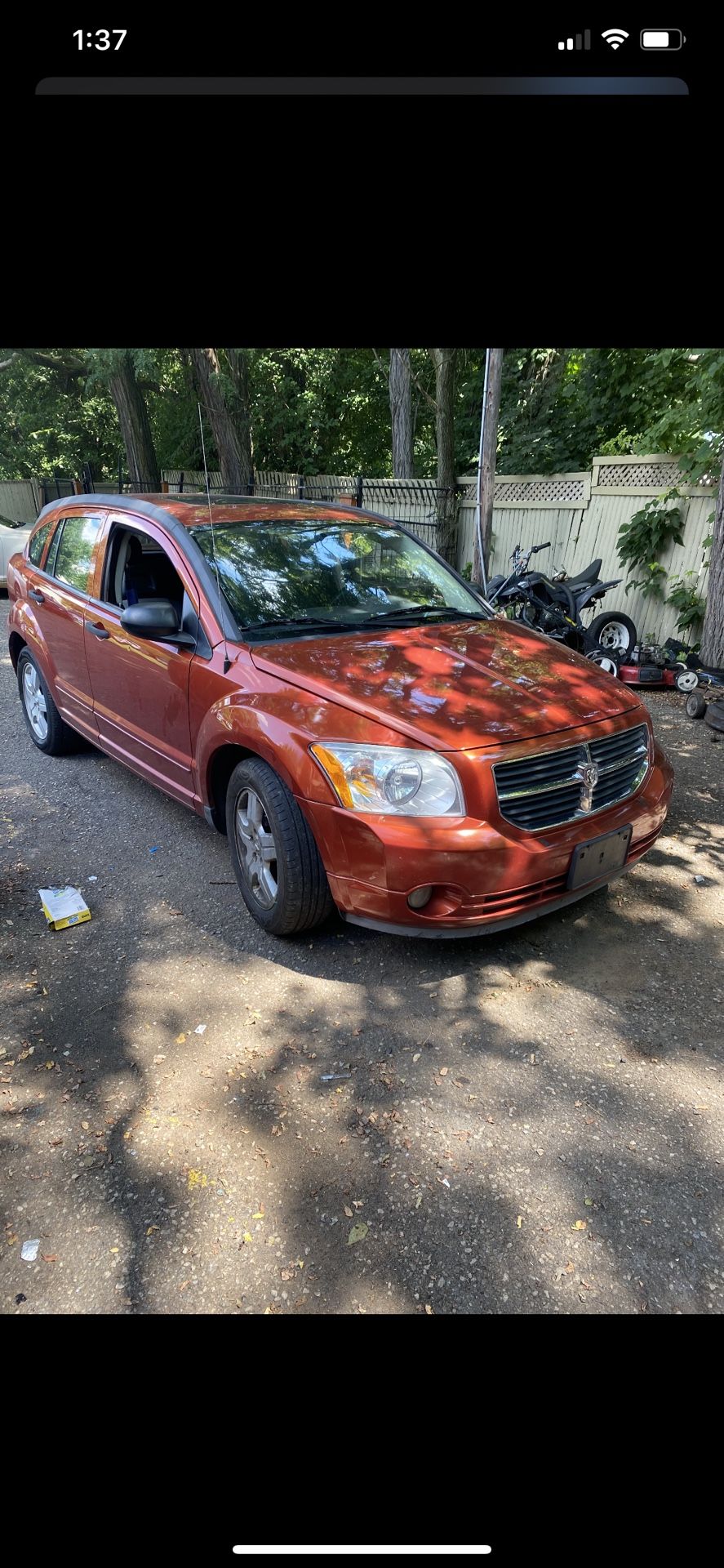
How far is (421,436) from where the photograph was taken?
69.2 feet

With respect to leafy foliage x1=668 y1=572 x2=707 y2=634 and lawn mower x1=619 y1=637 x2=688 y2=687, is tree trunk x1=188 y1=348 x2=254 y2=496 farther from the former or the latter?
lawn mower x1=619 y1=637 x2=688 y2=687

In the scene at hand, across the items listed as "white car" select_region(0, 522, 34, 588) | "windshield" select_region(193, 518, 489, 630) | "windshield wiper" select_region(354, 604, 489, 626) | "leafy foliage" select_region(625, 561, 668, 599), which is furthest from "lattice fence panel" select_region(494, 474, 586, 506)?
"white car" select_region(0, 522, 34, 588)

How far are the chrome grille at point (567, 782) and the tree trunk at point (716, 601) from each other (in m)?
4.74

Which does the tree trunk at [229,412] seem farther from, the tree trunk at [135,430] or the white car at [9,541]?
the white car at [9,541]

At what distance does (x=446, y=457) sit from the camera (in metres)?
13.9

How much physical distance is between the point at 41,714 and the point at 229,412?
9058mm

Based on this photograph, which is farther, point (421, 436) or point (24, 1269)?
point (421, 436)

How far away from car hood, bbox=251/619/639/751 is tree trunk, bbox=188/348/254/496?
9637 millimetres

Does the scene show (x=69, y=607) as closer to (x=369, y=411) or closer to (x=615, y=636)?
(x=615, y=636)

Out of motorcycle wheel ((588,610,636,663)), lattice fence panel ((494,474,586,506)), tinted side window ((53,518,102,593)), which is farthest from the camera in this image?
lattice fence panel ((494,474,586,506))
